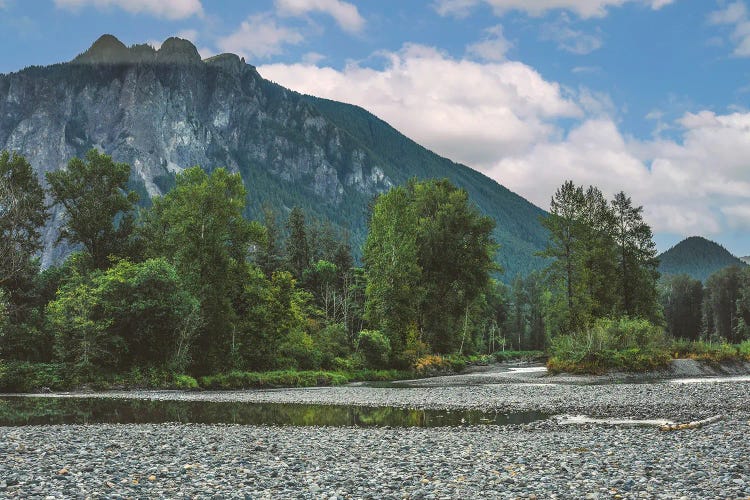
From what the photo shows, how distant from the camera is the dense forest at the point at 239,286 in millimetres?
44125

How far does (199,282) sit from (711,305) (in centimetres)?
13159

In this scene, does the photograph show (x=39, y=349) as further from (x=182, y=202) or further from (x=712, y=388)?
(x=712, y=388)

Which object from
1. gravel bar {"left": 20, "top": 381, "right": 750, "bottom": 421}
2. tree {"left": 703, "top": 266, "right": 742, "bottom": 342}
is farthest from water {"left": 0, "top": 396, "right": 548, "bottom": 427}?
tree {"left": 703, "top": 266, "right": 742, "bottom": 342}

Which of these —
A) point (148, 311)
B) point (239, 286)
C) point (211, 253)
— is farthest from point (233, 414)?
point (239, 286)

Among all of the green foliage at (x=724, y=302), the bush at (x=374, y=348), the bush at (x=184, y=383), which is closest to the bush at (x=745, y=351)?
the bush at (x=374, y=348)

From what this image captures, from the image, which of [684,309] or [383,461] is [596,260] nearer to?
[383,461]

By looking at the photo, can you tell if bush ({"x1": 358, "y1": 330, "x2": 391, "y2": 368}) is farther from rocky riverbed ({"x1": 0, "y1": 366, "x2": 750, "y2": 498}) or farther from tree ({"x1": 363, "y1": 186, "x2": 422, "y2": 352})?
rocky riverbed ({"x1": 0, "y1": 366, "x2": 750, "y2": 498})

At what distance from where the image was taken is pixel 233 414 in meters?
26.4

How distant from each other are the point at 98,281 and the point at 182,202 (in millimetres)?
11063

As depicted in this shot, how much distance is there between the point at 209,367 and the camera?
49062mm

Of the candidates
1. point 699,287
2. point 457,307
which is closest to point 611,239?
point 457,307

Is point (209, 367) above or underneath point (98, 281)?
underneath

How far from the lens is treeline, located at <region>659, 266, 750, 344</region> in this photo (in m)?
123

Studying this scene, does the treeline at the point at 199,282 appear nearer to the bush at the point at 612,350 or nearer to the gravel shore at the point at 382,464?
the bush at the point at 612,350
